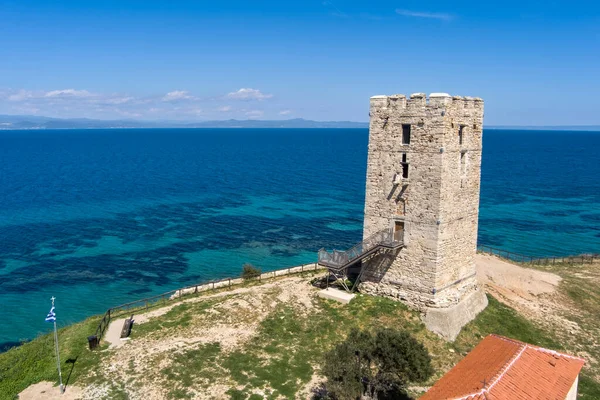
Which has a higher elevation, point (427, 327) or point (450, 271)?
point (450, 271)

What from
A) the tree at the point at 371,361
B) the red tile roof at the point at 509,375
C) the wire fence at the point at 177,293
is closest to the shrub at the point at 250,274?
the wire fence at the point at 177,293

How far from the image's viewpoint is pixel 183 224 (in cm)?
5744

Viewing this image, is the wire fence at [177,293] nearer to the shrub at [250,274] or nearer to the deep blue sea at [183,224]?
the shrub at [250,274]

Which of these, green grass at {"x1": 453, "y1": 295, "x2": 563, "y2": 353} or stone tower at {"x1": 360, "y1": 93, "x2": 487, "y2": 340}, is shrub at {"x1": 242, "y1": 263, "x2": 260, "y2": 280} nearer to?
stone tower at {"x1": 360, "y1": 93, "x2": 487, "y2": 340}

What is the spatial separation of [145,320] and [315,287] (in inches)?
395

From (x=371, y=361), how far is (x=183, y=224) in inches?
1718

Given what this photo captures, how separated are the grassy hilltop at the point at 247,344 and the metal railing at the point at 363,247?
7.60 feet

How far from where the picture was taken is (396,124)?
998 inches

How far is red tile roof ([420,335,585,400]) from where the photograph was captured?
49.0 ft

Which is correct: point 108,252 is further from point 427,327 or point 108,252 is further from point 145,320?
point 427,327

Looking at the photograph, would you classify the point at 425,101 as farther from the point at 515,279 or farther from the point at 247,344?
the point at 515,279

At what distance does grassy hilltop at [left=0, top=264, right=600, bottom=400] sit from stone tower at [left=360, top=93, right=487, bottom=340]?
1334 mm

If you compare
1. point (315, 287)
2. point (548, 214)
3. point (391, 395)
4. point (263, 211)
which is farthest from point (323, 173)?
point (391, 395)

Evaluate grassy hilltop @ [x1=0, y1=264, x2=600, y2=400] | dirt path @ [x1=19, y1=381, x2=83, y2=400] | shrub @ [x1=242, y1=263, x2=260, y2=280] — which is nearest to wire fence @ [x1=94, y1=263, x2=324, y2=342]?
shrub @ [x1=242, y1=263, x2=260, y2=280]
